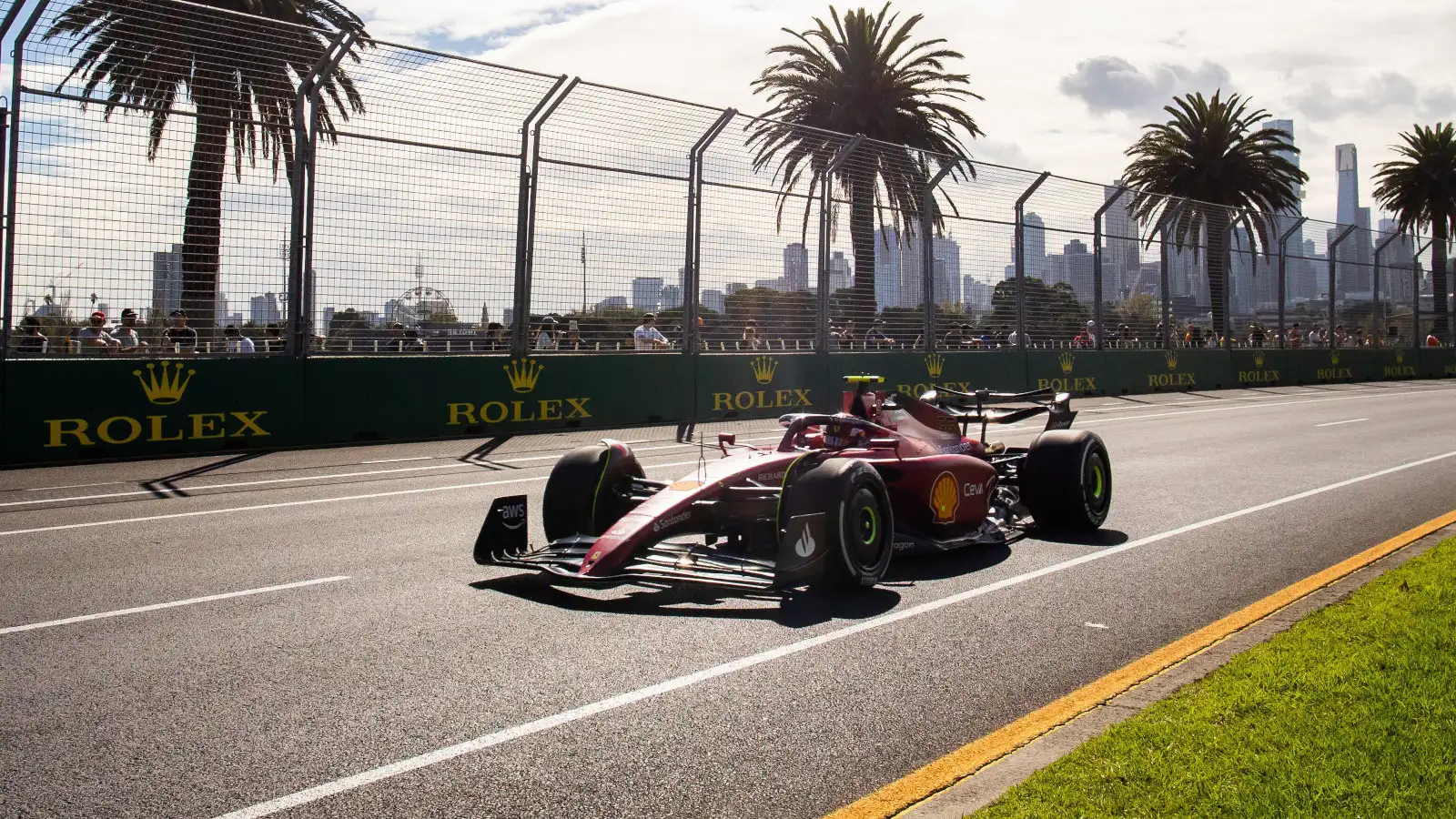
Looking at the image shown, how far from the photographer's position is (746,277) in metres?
18.0

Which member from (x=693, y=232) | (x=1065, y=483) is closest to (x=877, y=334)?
(x=693, y=232)

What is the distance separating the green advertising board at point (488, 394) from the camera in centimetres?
1356

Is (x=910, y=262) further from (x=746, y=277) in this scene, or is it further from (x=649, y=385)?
(x=649, y=385)

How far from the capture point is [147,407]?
1203cm

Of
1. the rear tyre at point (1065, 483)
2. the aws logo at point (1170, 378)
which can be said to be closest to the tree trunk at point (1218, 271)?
the aws logo at point (1170, 378)

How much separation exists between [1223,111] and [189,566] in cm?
4344

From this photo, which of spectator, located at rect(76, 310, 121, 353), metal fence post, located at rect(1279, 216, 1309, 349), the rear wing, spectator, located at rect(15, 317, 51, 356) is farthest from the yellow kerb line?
metal fence post, located at rect(1279, 216, 1309, 349)

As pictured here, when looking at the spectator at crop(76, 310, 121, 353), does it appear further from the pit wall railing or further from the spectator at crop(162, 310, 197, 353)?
the spectator at crop(162, 310, 197, 353)

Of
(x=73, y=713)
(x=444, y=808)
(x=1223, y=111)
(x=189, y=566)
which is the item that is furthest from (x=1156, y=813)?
(x=1223, y=111)

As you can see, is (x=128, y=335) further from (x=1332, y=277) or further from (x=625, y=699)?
(x=1332, y=277)

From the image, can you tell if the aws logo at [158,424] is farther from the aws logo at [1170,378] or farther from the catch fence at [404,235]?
the aws logo at [1170,378]

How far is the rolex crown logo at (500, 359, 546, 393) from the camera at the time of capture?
588 inches

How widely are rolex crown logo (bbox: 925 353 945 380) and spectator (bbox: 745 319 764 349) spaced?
383 centimetres

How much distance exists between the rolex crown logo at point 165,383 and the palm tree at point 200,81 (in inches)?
22.4
